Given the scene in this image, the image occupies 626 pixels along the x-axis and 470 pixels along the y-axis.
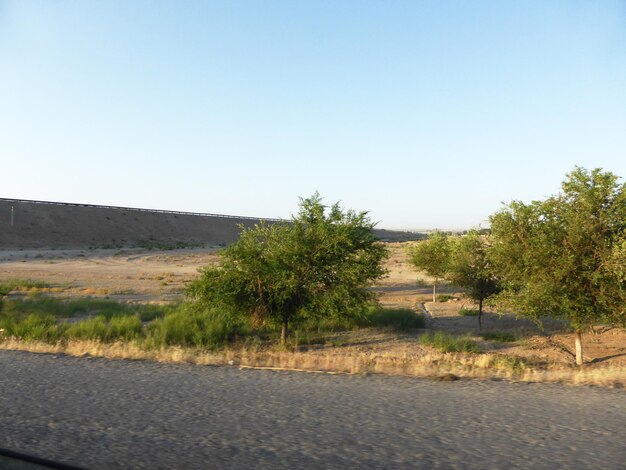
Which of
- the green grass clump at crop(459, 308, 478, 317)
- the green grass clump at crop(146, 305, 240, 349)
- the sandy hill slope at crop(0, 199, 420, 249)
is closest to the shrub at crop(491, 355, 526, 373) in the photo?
the green grass clump at crop(146, 305, 240, 349)

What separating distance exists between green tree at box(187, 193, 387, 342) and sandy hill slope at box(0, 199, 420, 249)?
72.0 meters

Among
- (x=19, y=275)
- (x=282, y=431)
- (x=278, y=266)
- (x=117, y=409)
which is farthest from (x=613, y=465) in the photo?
(x=19, y=275)

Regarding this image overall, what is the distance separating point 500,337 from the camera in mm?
24406

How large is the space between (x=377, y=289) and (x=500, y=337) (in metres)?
23.0

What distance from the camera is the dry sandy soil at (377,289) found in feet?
72.4

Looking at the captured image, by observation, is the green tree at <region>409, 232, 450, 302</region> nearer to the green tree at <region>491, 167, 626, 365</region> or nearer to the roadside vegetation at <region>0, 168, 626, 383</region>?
the roadside vegetation at <region>0, 168, 626, 383</region>

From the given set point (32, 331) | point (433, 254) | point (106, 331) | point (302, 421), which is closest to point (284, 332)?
point (106, 331)

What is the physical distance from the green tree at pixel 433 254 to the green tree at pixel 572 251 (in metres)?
19.2

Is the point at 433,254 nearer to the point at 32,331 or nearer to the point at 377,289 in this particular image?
the point at 377,289

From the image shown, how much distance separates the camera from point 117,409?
7.25 meters

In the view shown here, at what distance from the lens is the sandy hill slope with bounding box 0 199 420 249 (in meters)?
106

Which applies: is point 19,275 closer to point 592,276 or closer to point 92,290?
point 92,290

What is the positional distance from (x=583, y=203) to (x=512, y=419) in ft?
39.4

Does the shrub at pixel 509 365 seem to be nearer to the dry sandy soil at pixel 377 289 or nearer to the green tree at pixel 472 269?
the dry sandy soil at pixel 377 289
